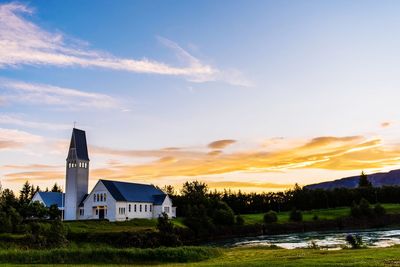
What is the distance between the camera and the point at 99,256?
32.8m

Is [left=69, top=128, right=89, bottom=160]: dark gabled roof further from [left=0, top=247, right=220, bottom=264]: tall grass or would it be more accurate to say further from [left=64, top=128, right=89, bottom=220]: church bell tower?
[left=0, top=247, right=220, bottom=264]: tall grass

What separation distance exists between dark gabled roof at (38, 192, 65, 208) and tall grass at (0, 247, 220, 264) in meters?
62.8

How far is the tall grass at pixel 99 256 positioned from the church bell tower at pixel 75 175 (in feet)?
178

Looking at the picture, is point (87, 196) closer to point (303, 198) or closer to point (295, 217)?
point (295, 217)

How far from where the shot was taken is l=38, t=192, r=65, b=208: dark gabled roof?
94.1 metres

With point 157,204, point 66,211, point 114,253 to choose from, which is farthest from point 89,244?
point 157,204

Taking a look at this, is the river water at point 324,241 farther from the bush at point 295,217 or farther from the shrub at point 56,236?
the bush at point 295,217

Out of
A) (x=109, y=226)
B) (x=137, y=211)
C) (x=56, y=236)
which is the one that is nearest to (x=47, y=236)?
(x=56, y=236)

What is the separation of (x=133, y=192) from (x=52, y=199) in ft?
58.0

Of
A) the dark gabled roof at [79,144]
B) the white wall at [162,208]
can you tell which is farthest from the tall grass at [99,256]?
the white wall at [162,208]

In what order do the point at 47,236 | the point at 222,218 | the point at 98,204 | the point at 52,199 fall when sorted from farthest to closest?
the point at 52,199, the point at 222,218, the point at 98,204, the point at 47,236

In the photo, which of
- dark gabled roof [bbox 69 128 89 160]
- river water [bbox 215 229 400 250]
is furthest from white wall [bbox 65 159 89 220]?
river water [bbox 215 229 400 250]

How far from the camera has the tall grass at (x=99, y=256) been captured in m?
30.8

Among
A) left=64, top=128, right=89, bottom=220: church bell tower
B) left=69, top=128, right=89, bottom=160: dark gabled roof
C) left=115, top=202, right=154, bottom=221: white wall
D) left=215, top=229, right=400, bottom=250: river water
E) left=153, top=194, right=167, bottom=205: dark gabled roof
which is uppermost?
left=69, top=128, right=89, bottom=160: dark gabled roof
